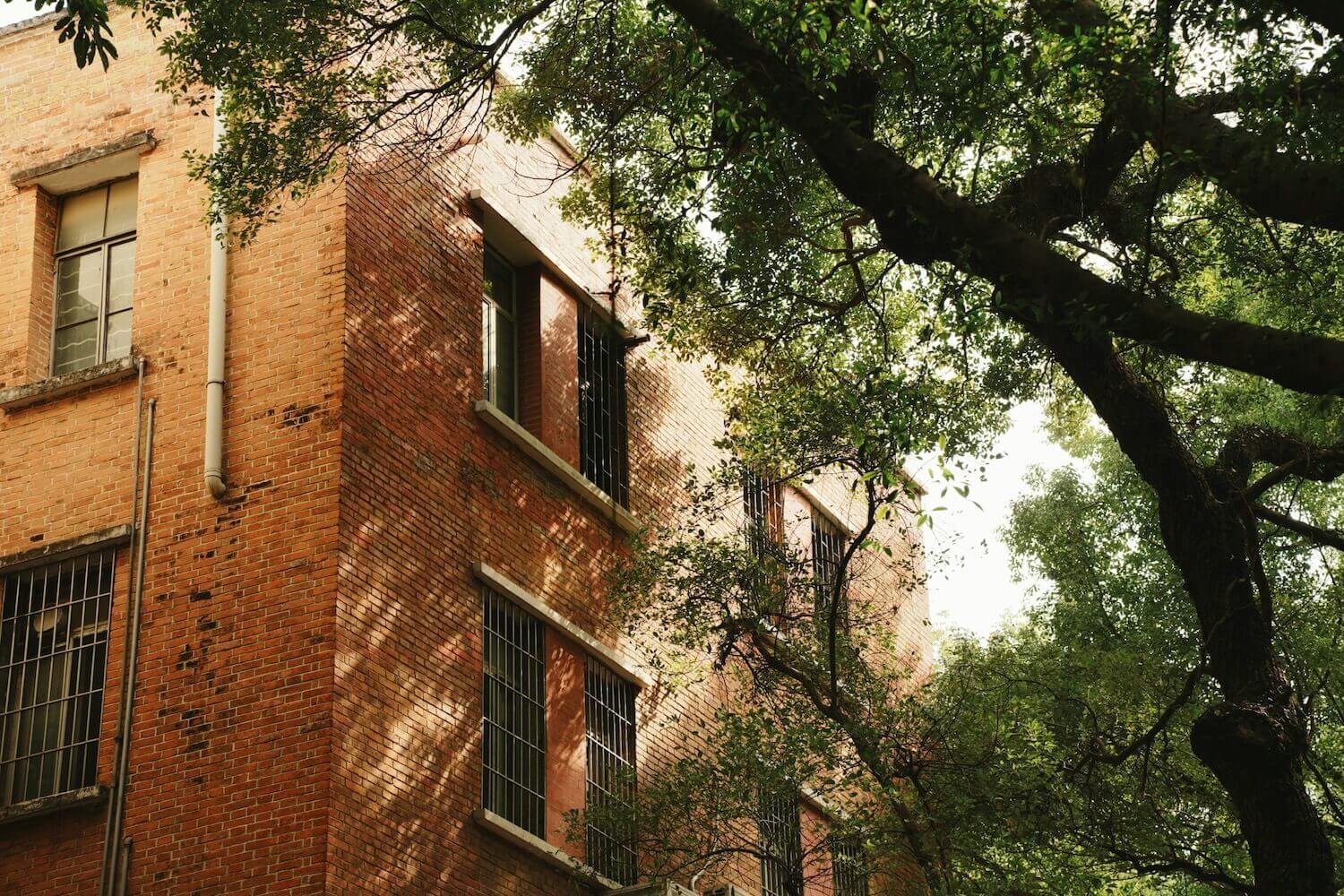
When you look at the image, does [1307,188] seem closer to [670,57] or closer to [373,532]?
[670,57]

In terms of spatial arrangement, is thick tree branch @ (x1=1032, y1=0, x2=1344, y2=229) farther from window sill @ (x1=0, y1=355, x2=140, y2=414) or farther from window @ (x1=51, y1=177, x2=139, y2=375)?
window @ (x1=51, y1=177, x2=139, y2=375)

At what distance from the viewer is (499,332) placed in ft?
55.2

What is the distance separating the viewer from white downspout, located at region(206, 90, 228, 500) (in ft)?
44.1

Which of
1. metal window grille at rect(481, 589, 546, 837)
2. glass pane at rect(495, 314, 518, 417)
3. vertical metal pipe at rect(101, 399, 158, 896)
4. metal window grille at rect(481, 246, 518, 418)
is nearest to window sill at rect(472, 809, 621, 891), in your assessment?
metal window grille at rect(481, 589, 546, 837)

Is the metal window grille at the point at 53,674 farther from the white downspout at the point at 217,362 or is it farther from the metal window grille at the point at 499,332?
the metal window grille at the point at 499,332

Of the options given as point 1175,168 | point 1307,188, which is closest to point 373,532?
point 1175,168

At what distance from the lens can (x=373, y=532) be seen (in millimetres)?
13453

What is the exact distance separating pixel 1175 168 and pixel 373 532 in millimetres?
6602

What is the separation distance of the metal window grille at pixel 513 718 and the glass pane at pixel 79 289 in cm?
435

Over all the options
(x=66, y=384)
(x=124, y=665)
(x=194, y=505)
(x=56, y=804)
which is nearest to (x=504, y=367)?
(x=194, y=505)

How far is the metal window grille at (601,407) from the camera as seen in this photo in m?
17.5

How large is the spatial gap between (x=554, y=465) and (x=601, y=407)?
190 centimetres

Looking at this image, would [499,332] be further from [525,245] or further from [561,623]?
[561,623]

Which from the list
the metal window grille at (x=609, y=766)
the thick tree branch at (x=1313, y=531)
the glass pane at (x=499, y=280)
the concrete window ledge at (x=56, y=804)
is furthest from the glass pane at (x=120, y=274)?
the thick tree branch at (x=1313, y=531)
